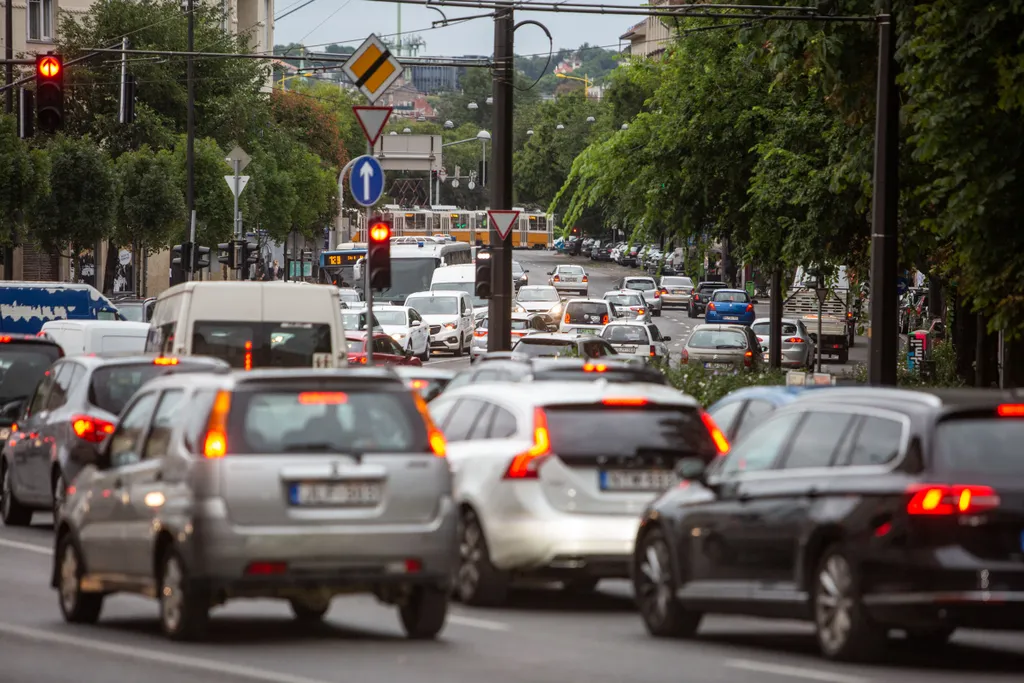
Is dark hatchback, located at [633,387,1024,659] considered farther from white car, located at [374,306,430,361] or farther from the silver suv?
white car, located at [374,306,430,361]

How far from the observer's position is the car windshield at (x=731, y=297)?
75375 mm

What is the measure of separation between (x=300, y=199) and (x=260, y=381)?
255 feet

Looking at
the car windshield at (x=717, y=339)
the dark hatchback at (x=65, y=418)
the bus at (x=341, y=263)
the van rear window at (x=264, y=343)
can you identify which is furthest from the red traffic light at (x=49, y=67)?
the bus at (x=341, y=263)

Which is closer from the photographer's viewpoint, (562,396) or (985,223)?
(562,396)

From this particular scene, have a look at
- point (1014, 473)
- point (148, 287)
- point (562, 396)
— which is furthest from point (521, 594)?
point (148, 287)

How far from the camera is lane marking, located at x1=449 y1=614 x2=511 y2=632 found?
42.3 feet

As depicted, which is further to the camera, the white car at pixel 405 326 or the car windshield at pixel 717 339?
the white car at pixel 405 326

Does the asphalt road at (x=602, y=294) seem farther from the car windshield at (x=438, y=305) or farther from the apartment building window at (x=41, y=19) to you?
the apartment building window at (x=41, y=19)

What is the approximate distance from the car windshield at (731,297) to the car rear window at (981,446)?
64774 millimetres

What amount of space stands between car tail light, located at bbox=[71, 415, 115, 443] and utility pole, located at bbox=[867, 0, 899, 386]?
8.05 m

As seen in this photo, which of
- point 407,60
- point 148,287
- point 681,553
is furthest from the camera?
point 148,287

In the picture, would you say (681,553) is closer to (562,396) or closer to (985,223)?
Answer: (562,396)

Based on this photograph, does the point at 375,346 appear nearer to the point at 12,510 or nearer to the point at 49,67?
the point at 49,67

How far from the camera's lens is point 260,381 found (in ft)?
37.7
